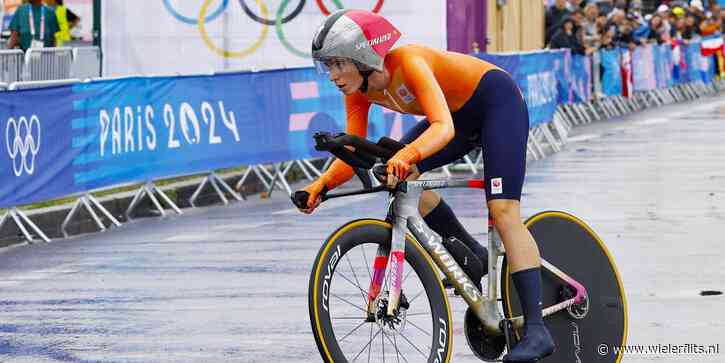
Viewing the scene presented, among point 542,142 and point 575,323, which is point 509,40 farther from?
point 575,323

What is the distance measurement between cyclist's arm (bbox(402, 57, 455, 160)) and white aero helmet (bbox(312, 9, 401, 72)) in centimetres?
13

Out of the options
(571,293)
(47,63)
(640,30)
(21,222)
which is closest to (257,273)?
(21,222)

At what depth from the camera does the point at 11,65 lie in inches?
790

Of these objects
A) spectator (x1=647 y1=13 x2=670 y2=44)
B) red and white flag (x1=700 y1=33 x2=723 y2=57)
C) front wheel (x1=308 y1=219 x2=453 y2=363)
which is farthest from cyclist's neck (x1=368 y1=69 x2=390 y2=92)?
red and white flag (x1=700 y1=33 x2=723 y2=57)

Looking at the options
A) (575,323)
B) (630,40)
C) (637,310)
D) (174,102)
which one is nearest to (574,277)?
(575,323)

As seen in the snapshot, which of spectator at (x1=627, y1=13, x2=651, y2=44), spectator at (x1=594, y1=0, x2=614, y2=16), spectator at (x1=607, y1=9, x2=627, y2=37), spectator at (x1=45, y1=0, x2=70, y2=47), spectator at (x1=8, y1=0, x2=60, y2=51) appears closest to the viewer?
spectator at (x1=8, y1=0, x2=60, y2=51)

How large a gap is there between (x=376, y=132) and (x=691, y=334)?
1076cm

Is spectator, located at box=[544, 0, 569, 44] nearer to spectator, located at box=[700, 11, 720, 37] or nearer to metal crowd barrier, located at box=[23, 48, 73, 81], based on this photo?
metal crowd barrier, located at box=[23, 48, 73, 81]

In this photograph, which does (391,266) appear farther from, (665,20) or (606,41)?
(665,20)

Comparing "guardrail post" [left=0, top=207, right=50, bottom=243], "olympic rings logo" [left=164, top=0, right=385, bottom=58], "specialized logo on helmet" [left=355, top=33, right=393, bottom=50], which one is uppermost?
"specialized logo on helmet" [left=355, top=33, right=393, bottom=50]

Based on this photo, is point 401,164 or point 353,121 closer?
point 401,164

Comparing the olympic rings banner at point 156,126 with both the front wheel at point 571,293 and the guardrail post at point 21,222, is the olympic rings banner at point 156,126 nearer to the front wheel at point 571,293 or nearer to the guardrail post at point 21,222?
the guardrail post at point 21,222

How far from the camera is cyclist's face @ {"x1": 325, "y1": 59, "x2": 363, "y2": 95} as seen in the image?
6.74m

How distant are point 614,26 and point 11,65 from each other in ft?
55.7
